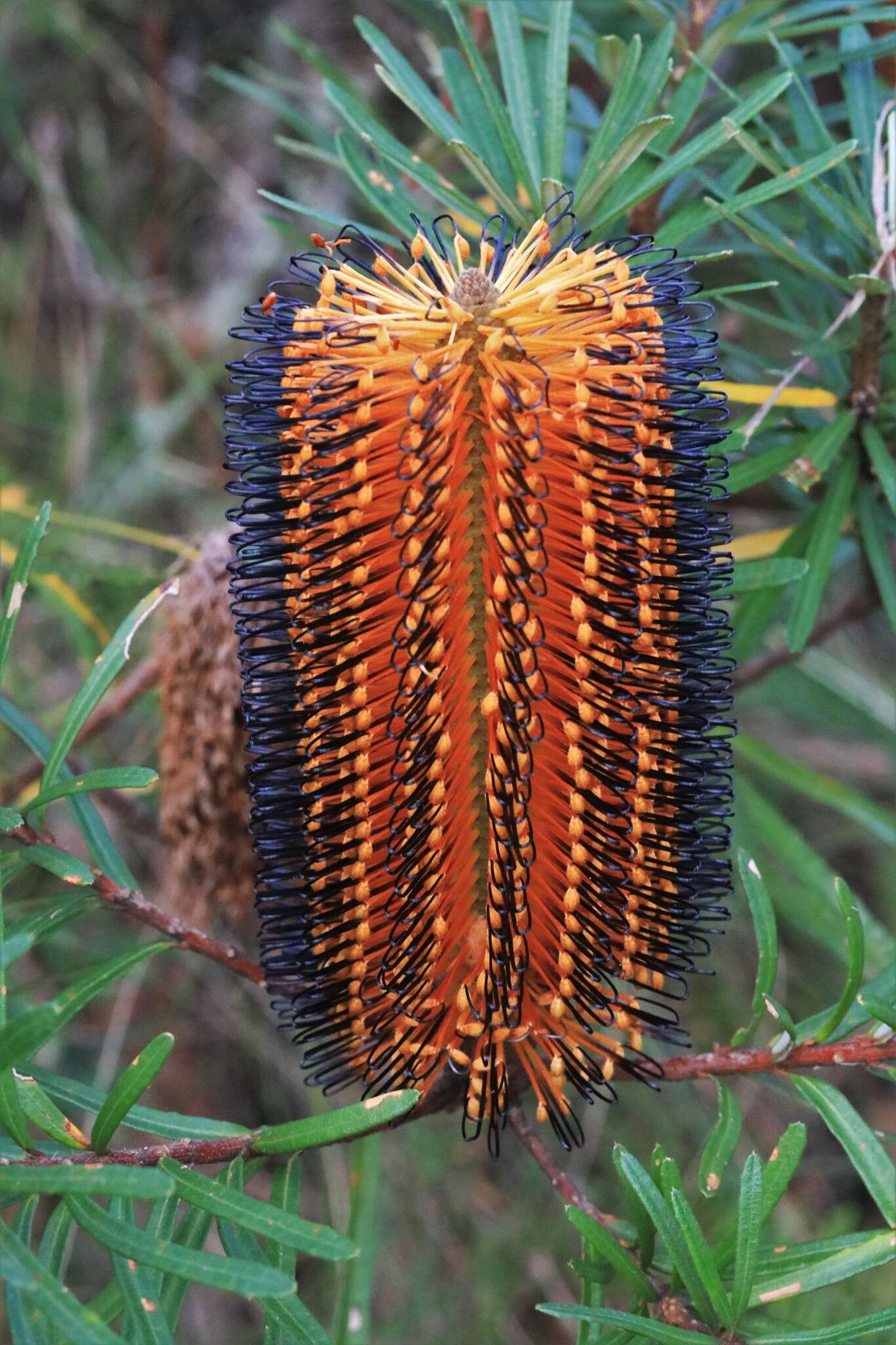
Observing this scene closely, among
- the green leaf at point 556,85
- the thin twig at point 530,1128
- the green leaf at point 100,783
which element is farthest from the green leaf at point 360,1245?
the green leaf at point 556,85

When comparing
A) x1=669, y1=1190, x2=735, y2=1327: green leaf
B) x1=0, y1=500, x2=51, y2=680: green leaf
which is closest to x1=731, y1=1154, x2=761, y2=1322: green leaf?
x1=669, y1=1190, x2=735, y2=1327: green leaf

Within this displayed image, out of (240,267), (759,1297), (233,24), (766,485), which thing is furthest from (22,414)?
(759,1297)

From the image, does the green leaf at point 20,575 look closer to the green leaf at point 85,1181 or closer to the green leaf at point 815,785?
the green leaf at point 85,1181

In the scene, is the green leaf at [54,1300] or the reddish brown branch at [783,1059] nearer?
the green leaf at [54,1300]

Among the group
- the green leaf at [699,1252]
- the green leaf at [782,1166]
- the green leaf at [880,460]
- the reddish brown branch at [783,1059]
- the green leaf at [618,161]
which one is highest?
the green leaf at [618,161]

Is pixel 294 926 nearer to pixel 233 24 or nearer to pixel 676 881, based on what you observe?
pixel 676 881

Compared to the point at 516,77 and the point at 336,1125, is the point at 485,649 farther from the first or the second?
the point at 516,77

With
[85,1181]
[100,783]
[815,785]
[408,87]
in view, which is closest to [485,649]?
[100,783]
